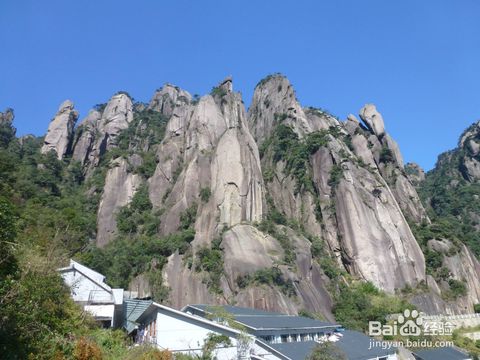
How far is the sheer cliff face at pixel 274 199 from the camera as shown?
137 ft

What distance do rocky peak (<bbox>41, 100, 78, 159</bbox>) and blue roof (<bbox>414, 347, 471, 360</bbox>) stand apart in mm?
63109

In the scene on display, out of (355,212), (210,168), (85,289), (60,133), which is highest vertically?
(60,133)

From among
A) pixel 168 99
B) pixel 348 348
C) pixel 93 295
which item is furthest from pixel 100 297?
pixel 168 99

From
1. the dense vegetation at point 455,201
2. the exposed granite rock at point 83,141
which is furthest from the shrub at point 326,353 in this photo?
the exposed granite rock at point 83,141

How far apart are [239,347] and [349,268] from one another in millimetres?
35080

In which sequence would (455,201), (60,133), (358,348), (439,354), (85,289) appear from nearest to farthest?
(85,289), (358,348), (439,354), (60,133), (455,201)

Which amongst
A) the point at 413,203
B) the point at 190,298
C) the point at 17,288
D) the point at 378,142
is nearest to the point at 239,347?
the point at 17,288

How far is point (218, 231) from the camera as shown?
45156 mm

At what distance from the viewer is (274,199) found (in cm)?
6128

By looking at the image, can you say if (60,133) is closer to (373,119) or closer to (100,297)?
(373,119)

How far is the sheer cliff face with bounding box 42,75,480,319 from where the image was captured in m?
41.8

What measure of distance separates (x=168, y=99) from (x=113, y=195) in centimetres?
4361

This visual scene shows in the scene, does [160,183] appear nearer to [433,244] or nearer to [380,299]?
[380,299]

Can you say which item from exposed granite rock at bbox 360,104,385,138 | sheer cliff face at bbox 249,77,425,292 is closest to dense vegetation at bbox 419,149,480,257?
sheer cliff face at bbox 249,77,425,292
